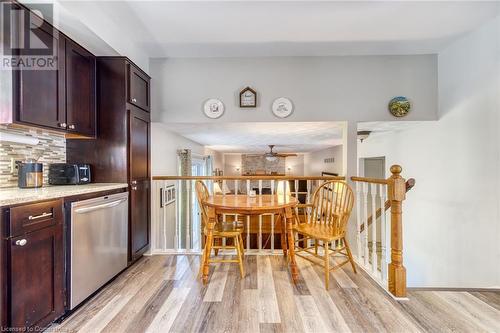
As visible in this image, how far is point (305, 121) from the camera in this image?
299 cm

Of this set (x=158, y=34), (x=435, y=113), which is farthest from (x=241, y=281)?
(x=435, y=113)

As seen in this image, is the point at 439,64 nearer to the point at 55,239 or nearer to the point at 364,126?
the point at 364,126

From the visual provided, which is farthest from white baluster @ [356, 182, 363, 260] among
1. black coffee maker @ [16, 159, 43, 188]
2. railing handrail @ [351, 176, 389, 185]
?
black coffee maker @ [16, 159, 43, 188]

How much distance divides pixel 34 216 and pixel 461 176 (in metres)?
4.00

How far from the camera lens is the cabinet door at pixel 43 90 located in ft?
5.21

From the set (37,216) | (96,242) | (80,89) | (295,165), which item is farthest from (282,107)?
(295,165)

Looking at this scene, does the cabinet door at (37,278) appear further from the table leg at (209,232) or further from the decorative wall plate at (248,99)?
the decorative wall plate at (248,99)

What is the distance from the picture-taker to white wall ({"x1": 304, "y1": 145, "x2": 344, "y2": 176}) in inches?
255

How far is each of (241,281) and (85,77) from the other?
96.0 inches

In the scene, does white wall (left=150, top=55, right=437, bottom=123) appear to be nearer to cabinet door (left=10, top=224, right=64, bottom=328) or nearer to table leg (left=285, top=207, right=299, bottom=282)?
table leg (left=285, top=207, right=299, bottom=282)

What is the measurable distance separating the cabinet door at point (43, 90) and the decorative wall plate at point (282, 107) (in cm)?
215

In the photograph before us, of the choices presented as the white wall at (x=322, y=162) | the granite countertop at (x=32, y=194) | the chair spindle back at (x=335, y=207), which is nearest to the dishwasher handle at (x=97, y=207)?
the granite countertop at (x=32, y=194)

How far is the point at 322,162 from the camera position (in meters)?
8.00

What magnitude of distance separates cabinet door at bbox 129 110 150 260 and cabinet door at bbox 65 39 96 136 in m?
0.37
